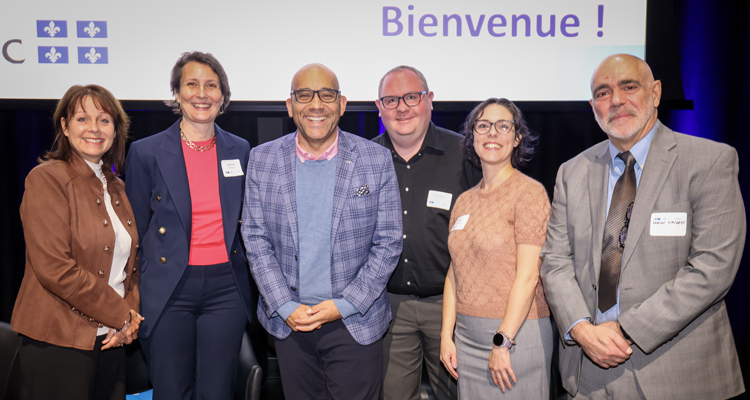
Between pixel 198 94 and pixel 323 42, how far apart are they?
122 centimetres

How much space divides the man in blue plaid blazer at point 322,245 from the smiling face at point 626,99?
37.5 inches

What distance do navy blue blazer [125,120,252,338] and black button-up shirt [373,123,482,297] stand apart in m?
0.83

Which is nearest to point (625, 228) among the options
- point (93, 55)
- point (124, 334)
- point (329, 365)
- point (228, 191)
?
point (329, 365)

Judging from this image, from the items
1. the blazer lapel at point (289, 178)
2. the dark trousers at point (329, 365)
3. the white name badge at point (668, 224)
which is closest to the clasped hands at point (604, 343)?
the white name badge at point (668, 224)

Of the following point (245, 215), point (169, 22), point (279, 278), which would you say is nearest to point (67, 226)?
point (245, 215)

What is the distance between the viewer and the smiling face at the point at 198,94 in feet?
7.27

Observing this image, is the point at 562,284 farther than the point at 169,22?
No

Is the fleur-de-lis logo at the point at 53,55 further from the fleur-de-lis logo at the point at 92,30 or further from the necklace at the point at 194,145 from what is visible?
the necklace at the point at 194,145

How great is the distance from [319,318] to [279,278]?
25 cm

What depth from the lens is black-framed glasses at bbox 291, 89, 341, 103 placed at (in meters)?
2.06

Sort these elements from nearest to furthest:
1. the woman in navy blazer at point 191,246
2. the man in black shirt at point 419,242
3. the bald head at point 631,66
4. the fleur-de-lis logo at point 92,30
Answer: the bald head at point 631,66
the woman in navy blazer at point 191,246
the man in black shirt at point 419,242
the fleur-de-lis logo at point 92,30

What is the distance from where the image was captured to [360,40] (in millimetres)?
3186

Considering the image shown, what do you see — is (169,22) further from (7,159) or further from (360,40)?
(7,159)

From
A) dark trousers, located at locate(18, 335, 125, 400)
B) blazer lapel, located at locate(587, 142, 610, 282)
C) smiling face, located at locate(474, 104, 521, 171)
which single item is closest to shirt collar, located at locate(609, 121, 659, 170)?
blazer lapel, located at locate(587, 142, 610, 282)
